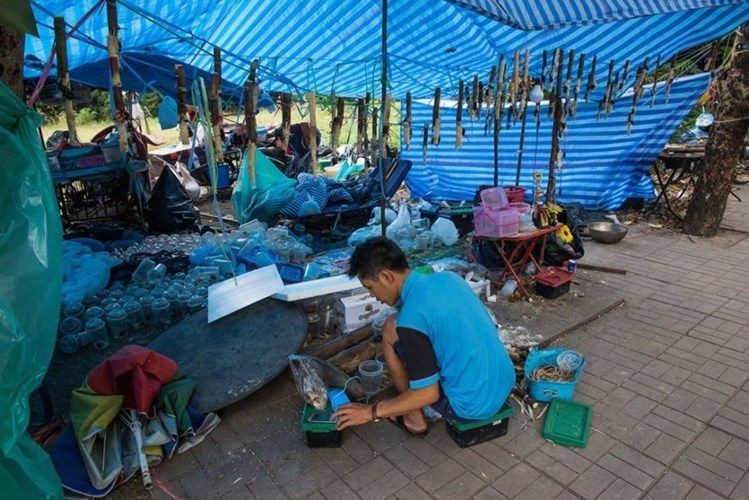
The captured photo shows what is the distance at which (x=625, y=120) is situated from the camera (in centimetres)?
721

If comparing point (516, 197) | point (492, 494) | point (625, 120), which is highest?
point (625, 120)

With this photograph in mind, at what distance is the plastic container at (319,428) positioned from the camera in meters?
2.63

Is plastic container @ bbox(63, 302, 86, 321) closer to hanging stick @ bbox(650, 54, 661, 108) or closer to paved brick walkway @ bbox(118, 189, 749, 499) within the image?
paved brick walkway @ bbox(118, 189, 749, 499)

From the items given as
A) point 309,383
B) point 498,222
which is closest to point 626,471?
point 309,383

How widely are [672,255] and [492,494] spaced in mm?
4582

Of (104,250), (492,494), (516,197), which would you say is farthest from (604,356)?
(104,250)

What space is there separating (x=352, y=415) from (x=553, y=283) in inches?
105

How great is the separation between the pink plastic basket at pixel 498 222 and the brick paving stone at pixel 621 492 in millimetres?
2446

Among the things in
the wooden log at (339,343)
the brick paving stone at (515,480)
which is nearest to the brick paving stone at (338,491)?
the brick paving stone at (515,480)

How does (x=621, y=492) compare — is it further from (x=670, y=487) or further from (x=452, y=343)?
(x=452, y=343)

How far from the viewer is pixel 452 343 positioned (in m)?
2.34

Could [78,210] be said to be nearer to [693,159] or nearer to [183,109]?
[183,109]

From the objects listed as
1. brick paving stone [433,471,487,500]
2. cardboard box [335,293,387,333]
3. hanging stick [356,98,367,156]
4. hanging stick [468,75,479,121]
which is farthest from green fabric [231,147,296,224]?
brick paving stone [433,471,487,500]

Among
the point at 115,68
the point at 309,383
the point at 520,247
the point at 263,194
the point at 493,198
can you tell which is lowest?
the point at 309,383
